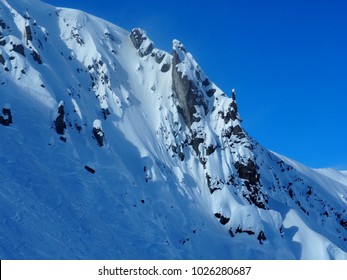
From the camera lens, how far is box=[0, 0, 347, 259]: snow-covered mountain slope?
140 ft

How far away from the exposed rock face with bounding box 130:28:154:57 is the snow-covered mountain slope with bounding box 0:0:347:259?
0.31 metres

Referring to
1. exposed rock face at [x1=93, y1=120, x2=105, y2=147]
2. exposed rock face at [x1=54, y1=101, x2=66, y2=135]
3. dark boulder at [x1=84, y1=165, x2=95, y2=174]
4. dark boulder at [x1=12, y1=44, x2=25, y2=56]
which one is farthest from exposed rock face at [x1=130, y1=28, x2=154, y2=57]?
dark boulder at [x1=84, y1=165, x2=95, y2=174]

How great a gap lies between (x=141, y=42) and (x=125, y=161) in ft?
144

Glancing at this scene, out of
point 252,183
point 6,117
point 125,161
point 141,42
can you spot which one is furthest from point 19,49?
point 252,183

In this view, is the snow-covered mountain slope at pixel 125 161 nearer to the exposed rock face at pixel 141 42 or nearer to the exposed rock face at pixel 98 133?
the exposed rock face at pixel 98 133

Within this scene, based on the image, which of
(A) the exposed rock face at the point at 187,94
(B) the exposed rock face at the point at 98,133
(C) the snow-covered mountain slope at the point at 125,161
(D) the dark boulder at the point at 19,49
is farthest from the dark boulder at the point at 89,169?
(A) the exposed rock face at the point at 187,94

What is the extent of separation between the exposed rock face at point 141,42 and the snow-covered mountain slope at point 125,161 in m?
0.31

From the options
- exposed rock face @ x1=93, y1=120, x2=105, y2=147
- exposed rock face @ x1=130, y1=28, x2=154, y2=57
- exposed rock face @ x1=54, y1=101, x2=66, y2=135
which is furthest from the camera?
exposed rock face @ x1=130, y1=28, x2=154, y2=57

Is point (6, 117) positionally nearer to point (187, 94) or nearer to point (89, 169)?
point (89, 169)

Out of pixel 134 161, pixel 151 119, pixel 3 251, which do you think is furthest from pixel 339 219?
pixel 3 251

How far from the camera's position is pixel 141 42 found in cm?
9562

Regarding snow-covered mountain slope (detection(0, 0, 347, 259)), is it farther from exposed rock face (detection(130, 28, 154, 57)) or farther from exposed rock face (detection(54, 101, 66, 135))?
exposed rock face (detection(130, 28, 154, 57))
